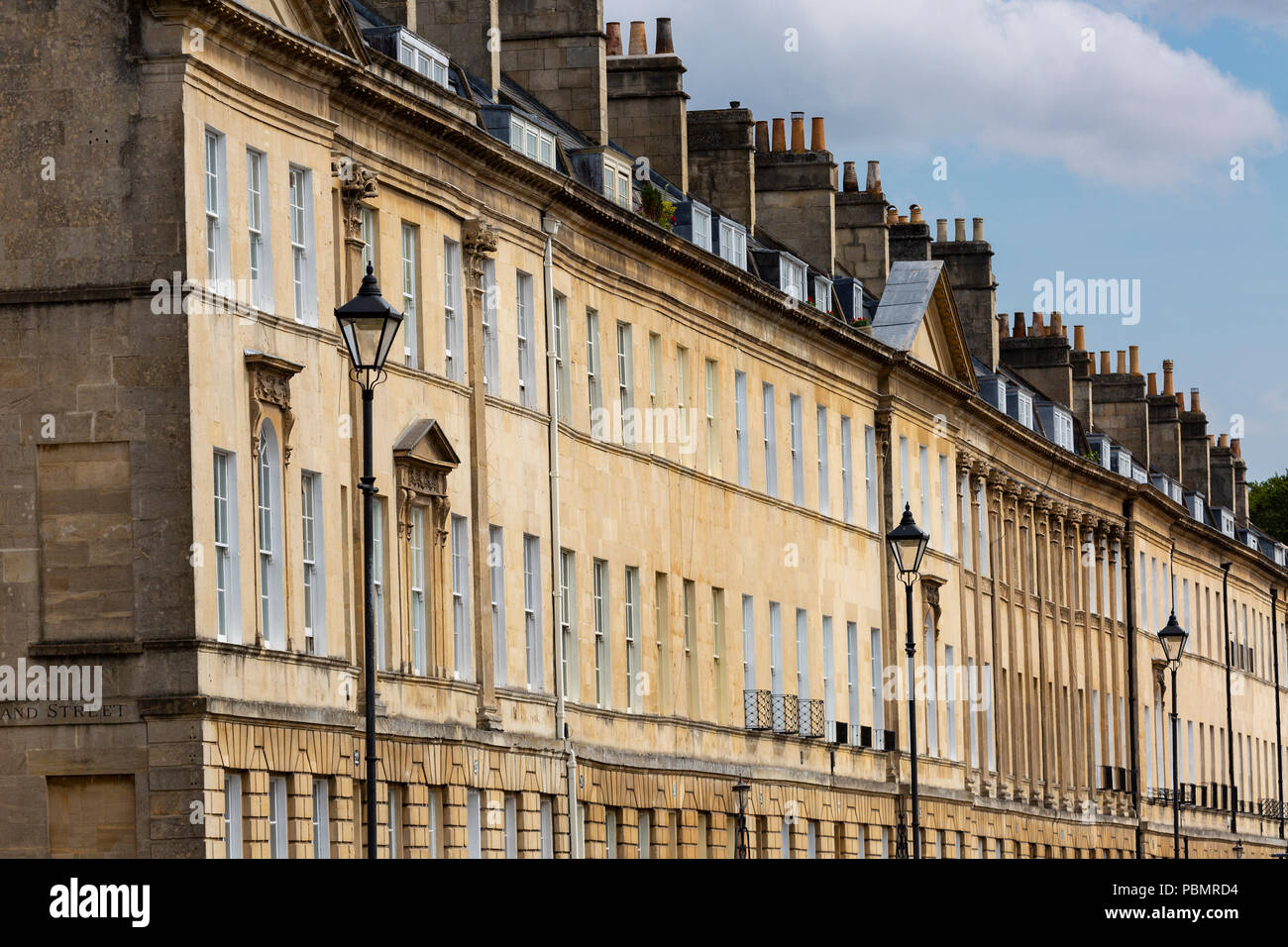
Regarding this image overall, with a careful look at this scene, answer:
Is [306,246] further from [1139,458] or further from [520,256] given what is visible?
[1139,458]

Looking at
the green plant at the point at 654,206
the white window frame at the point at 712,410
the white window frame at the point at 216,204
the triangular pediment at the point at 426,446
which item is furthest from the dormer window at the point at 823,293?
the white window frame at the point at 216,204

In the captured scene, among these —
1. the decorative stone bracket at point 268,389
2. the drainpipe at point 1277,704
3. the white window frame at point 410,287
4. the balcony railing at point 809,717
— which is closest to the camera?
the decorative stone bracket at point 268,389

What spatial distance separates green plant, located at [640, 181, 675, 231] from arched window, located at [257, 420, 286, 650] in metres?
18.7

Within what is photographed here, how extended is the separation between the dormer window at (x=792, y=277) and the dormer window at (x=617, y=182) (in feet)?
25.7

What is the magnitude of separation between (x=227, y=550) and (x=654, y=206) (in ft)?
69.0

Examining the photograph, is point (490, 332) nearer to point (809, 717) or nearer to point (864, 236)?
point (809, 717)

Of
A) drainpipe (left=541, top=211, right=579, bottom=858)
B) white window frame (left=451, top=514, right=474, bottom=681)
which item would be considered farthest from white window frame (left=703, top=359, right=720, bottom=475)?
white window frame (left=451, top=514, right=474, bottom=681)

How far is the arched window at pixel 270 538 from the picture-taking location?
120ft

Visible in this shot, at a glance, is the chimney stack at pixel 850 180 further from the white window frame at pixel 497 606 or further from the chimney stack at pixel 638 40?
the white window frame at pixel 497 606

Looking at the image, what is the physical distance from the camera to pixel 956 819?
7225 cm

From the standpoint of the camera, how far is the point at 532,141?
158 feet

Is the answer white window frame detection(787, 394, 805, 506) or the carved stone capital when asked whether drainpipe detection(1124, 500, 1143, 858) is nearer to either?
white window frame detection(787, 394, 805, 506)

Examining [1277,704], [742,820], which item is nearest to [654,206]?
[742,820]

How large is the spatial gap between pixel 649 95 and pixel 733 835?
15647 millimetres
